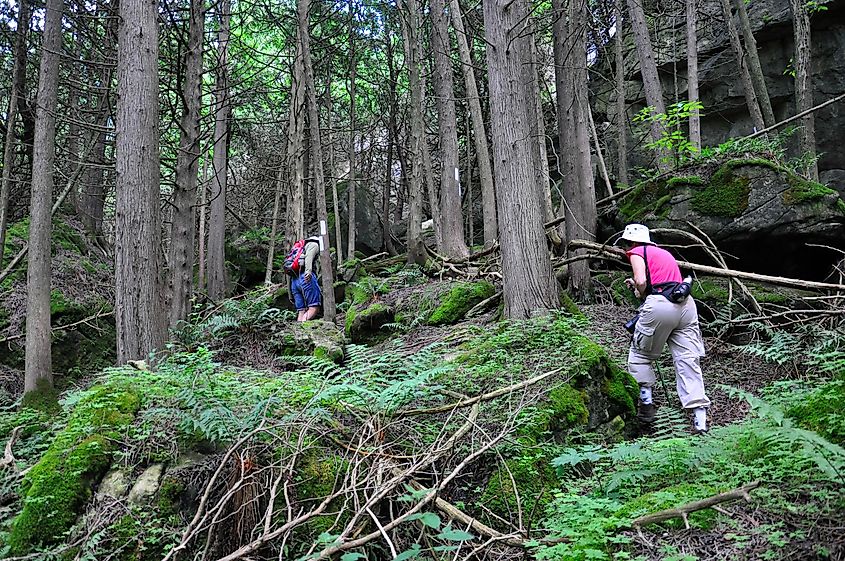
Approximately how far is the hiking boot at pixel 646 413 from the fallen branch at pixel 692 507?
3.18 m

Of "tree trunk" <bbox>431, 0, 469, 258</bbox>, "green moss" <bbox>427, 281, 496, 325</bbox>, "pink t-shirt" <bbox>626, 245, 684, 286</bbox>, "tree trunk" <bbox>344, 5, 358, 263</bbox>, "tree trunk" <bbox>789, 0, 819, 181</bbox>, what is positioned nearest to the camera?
"pink t-shirt" <bbox>626, 245, 684, 286</bbox>

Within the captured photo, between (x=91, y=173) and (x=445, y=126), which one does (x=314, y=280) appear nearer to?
(x=445, y=126)

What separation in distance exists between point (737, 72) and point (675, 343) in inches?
627

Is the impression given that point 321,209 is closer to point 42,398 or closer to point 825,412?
point 42,398

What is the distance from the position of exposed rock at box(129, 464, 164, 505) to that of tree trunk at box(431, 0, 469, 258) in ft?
30.6

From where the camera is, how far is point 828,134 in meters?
16.0

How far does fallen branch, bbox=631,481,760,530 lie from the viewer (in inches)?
113

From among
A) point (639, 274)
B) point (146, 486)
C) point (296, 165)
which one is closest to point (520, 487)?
point (146, 486)

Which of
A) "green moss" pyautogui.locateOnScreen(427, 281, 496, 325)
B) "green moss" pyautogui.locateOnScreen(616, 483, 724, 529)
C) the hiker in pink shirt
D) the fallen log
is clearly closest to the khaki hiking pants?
the hiker in pink shirt

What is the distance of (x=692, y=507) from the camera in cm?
295

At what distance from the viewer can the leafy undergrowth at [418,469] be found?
290 centimetres

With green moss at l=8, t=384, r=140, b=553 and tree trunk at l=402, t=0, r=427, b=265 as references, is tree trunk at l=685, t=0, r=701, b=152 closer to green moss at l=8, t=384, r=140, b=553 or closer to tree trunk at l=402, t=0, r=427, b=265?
tree trunk at l=402, t=0, r=427, b=265

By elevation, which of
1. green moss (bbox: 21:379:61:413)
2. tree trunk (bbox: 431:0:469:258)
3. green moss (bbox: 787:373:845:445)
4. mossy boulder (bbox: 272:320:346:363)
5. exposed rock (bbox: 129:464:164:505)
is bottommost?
exposed rock (bbox: 129:464:164:505)

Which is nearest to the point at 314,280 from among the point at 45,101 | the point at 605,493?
the point at 45,101
